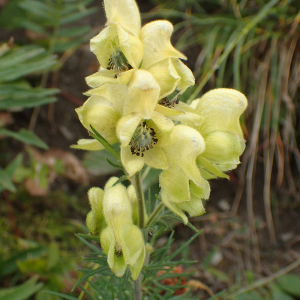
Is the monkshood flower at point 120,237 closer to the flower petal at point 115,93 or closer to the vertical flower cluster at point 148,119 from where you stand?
the vertical flower cluster at point 148,119

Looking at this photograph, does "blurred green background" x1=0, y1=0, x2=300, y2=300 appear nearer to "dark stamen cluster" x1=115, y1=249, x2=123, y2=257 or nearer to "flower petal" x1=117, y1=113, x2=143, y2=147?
"dark stamen cluster" x1=115, y1=249, x2=123, y2=257

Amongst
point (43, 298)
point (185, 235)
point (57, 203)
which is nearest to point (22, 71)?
point (57, 203)

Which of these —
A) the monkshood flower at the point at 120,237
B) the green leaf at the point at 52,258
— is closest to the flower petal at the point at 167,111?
the monkshood flower at the point at 120,237

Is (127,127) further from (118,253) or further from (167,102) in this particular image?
(118,253)

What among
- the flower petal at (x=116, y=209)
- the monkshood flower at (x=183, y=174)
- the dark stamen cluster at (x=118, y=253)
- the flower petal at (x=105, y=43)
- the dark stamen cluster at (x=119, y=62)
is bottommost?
the dark stamen cluster at (x=118, y=253)

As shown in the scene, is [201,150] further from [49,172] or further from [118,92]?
[49,172]

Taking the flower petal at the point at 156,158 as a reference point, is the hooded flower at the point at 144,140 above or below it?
above

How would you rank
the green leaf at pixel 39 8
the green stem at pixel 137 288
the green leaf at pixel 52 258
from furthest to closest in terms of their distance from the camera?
the green leaf at pixel 39 8 < the green leaf at pixel 52 258 < the green stem at pixel 137 288
